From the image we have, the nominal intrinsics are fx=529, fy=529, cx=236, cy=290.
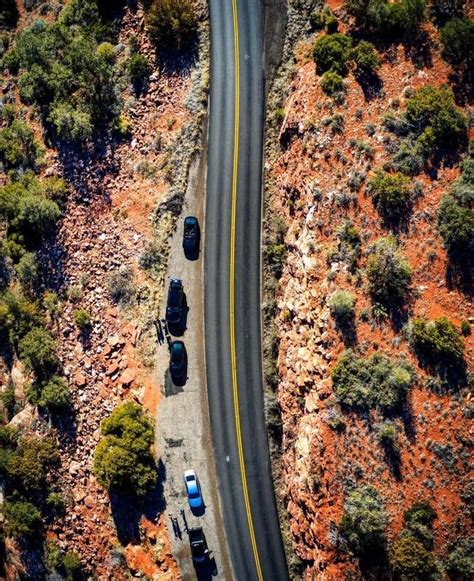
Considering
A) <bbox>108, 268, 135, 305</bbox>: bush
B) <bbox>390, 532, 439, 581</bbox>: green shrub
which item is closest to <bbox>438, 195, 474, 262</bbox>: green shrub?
<bbox>390, 532, 439, 581</bbox>: green shrub

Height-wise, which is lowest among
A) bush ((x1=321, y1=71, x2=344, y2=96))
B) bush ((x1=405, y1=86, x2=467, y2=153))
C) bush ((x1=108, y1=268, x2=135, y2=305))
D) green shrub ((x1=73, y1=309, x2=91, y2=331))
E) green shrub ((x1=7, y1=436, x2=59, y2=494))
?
green shrub ((x1=7, y1=436, x2=59, y2=494))

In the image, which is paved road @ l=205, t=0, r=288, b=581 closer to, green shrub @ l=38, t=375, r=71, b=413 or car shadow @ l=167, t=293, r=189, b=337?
car shadow @ l=167, t=293, r=189, b=337

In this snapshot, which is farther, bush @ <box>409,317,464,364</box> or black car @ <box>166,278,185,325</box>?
black car @ <box>166,278,185,325</box>

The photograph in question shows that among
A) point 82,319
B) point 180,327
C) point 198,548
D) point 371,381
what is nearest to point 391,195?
point 371,381

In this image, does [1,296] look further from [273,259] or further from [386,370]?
[386,370]

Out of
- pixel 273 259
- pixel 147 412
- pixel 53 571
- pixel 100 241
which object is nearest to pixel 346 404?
pixel 273 259
